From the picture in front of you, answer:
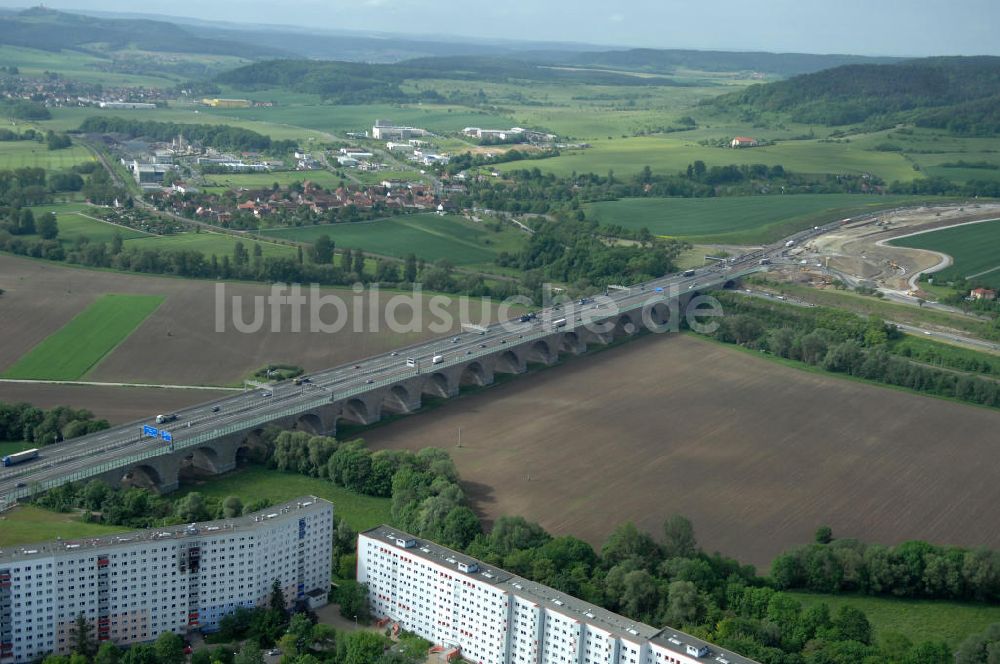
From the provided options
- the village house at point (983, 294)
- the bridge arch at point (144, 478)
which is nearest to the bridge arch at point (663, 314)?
the village house at point (983, 294)

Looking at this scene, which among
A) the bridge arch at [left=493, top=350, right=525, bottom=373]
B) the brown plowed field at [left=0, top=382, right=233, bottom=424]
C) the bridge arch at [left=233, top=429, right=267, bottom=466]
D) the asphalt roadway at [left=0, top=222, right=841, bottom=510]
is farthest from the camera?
the bridge arch at [left=493, top=350, right=525, bottom=373]

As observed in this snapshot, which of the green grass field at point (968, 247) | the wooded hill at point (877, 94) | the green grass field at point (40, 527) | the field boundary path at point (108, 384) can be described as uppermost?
the wooded hill at point (877, 94)

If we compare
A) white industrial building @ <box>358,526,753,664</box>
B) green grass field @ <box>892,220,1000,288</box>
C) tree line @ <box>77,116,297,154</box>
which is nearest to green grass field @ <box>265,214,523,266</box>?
green grass field @ <box>892,220,1000,288</box>

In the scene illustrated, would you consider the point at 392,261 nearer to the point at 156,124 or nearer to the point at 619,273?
the point at 619,273

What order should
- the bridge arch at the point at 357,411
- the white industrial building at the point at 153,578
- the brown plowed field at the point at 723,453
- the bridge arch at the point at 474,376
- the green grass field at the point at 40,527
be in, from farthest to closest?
the bridge arch at the point at 474,376 → the bridge arch at the point at 357,411 → the brown plowed field at the point at 723,453 → the green grass field at the point at 40,527 → the white industrial building at the point at 153,578

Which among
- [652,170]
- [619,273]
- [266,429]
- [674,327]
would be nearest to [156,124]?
[652,170]

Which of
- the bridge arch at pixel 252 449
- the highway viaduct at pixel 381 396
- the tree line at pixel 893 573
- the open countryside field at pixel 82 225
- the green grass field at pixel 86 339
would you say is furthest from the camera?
the open countryside field at pixel 82 225

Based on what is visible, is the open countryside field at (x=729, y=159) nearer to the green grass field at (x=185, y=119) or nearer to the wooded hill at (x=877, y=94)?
the wooded hill at (x=877, y=94)

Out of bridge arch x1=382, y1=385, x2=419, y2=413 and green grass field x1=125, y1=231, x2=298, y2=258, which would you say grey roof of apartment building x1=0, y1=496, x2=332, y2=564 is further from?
green grass field x1=125, y1=231, x2=298, y2=258
